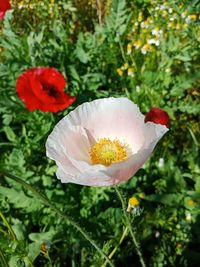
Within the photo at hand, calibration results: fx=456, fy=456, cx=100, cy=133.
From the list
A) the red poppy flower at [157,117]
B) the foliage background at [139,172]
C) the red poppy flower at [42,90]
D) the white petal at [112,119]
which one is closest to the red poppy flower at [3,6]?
the foliage background at [139,172]

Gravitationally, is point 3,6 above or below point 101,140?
above

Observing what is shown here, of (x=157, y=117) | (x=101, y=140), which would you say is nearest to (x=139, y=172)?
(x=157, y=117)

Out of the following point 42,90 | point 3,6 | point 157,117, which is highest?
point 3,6

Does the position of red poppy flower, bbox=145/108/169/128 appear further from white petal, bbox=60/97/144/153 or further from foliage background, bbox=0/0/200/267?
white petal, bbox=60/97/144/153

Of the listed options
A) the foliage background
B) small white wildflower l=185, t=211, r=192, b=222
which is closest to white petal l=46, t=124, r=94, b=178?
the foliage background

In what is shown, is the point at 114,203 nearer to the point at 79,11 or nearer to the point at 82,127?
the point at 82,127

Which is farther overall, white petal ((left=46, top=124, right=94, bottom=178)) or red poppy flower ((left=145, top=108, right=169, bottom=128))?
red poppy flower ((left=145, top=108, right=169, bottom=128))

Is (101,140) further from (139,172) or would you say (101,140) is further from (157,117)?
(139,172)

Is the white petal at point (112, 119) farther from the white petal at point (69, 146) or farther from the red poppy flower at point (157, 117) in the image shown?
the red poppy flower at point (157, 117)
